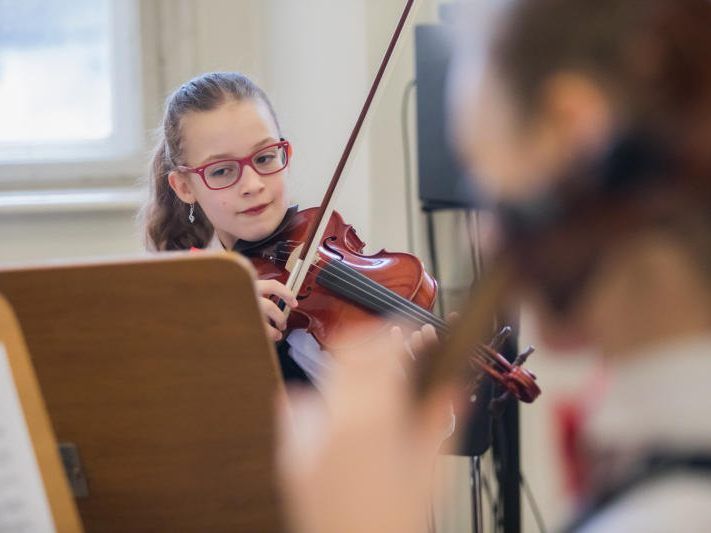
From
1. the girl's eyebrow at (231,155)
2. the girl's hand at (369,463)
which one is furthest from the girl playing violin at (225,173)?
the girl's hand at (369,463)

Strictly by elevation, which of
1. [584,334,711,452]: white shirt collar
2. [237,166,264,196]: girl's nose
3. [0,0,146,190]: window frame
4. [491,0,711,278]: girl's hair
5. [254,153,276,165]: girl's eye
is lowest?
[0,0,146,190]: window frame

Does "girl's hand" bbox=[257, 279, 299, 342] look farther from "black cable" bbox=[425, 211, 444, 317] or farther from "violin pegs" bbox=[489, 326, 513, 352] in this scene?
"black cable" bbox=[425, 211, 444, 317]

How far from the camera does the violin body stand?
49.3 inches

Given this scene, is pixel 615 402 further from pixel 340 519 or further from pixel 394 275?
pixel 394 275

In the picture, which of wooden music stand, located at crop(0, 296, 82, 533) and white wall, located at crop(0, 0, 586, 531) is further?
white wall, located at crop(0, 0, 586, 531)

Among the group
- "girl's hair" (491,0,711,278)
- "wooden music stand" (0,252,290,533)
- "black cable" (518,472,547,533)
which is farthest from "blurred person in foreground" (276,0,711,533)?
"black cable" (518,472,547,533)

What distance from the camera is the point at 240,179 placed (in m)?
1.32

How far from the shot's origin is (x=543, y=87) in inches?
15.6

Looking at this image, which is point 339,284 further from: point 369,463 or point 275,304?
point 369,463

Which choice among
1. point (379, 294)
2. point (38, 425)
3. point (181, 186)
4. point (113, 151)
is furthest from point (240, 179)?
point (113, 151)

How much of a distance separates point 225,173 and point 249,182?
5cm

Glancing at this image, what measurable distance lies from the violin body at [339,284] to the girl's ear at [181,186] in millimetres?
174

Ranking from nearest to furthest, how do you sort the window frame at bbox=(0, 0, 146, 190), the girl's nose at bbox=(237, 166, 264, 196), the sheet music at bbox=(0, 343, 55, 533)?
the sheet music at bbox=(0, 343, 55, 533)
the girl's nose at bbox=(237, 166, 264, 196)
the window frame at bbox=(0, 0, 146, 190)

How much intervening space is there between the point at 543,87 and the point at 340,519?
20cm
